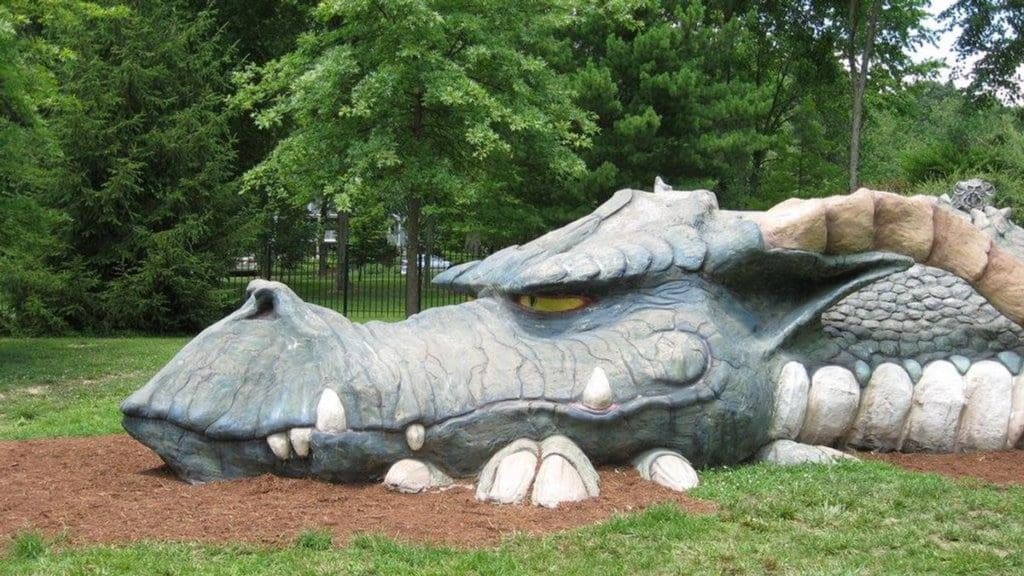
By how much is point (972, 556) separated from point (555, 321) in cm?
259

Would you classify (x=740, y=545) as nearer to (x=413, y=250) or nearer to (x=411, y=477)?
(x=411, y=477)

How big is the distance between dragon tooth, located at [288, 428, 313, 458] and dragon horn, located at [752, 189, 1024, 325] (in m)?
2.92

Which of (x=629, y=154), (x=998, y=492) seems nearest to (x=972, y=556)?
(x=998, y=492)

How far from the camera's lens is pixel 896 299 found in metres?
7.17

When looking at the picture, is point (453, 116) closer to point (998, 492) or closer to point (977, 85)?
point (998, 492)

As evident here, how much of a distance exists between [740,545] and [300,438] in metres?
2.30

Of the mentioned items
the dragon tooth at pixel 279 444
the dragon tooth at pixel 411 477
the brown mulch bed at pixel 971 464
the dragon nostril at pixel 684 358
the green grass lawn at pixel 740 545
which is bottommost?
the green grass lawn at pixel 740 545

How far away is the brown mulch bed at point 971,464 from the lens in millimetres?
6199

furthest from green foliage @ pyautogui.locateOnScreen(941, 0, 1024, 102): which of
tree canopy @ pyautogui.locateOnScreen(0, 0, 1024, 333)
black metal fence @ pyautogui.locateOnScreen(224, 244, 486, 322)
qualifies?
black metal fence @ pyautogui.locateOnScreen(224, 244, 486, 322)

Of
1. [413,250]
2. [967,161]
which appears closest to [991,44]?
[967,161]

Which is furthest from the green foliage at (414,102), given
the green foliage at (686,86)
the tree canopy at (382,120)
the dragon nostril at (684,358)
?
the dragon nostril at (684,358)

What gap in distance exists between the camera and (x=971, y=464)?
21.3 ft

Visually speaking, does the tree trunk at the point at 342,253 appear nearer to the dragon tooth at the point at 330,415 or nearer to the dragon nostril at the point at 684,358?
the dragon nostril at the point at 684,358

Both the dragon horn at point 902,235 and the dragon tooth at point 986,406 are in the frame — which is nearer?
the dragon horn at point 902,235
